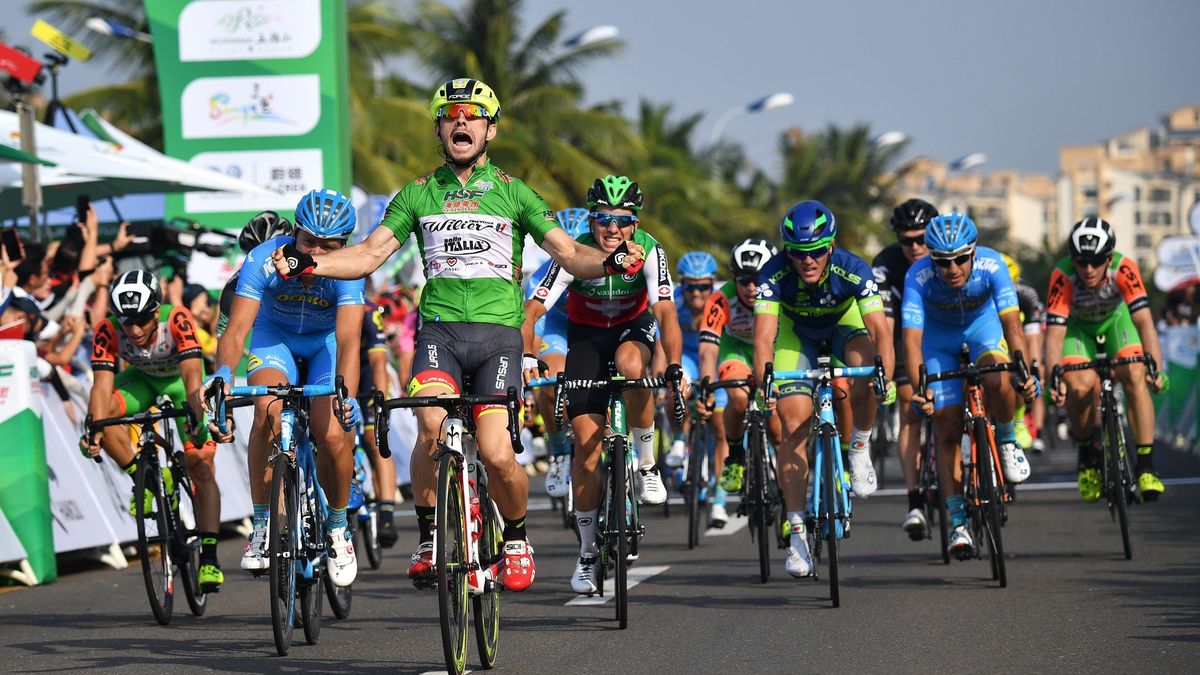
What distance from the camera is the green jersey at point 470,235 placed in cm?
852

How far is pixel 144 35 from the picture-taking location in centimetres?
3538

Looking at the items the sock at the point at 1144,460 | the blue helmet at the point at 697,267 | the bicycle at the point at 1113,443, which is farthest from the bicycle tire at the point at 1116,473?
the blue helmet at the point at 697,267

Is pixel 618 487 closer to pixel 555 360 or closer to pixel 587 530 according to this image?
pixel 587 530

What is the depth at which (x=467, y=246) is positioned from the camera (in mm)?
8523

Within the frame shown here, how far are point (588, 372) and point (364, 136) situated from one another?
27512 mm

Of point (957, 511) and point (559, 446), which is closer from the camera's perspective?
point (957, 511)

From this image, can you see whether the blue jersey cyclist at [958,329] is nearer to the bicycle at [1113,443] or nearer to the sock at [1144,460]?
the bicycle at [1113,443]

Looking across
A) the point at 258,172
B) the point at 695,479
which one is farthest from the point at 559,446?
the point at 258,172

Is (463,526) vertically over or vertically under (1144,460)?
over

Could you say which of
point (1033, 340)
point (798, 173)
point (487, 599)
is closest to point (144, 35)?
point (1033, 340)

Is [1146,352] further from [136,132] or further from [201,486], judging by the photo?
[136,132]

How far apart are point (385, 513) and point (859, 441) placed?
3599 mm

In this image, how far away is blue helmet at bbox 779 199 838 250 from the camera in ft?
36.5

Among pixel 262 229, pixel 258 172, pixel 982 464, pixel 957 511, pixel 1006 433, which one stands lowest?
pixel 957 511
